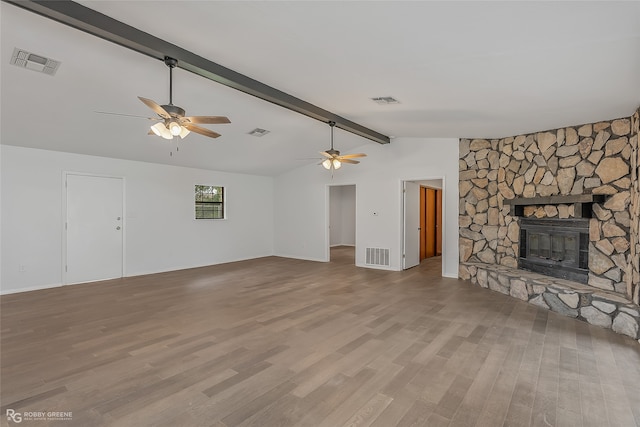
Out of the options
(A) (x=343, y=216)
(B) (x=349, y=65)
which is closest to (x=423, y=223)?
(A) (x=343, y=216)

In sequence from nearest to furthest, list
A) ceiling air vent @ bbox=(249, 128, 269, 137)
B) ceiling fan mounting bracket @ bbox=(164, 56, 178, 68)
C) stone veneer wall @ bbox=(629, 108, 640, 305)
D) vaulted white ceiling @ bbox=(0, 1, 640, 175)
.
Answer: vaulted white ceiling @ bbox=(0, 1, 640, 175) → ceiling fan mounting bracket @ bbox=(164, 56, 178, 68) → stone veneer wall @ bbox=(629, 108, 640, 305) → ceiling air vent @ bbox=(249, 128, 269, 137)

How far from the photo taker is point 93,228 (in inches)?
245

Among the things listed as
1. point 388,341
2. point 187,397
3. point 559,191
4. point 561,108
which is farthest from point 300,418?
point 559,191

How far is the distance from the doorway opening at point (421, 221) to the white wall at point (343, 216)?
11.4ft

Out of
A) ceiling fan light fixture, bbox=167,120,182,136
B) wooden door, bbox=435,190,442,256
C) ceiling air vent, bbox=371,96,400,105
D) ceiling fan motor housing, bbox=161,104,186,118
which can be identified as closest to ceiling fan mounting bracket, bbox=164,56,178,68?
ceiling fan motor housing, bbox=161,104,186,118

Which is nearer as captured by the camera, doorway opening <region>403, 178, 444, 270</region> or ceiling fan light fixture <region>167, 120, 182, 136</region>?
ceiling fan light fixture <region>167, 120, 182, 136</region>

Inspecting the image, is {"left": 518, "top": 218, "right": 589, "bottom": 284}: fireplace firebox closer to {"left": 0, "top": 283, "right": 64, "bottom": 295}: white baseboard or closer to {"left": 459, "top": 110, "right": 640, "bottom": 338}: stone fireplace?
{"left": 459, "top": 110, "right": 640, "bottom": 338}: stone fireplace

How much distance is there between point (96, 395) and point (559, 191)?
6.28 meters

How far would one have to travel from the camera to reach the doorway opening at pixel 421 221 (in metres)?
7.47

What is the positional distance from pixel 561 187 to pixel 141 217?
7873mm

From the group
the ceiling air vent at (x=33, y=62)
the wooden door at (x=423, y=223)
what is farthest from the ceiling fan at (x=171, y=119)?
the wooden door at (x=423, y=223)

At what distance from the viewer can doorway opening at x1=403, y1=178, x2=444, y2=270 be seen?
747 cm

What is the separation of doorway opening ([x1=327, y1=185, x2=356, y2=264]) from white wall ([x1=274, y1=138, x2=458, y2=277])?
2.97 metres

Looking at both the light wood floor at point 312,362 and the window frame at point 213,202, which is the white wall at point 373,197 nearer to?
the window frame at point 213,202
